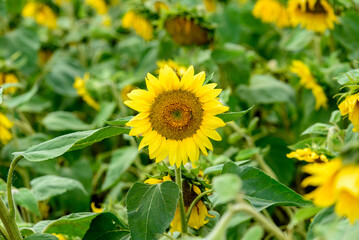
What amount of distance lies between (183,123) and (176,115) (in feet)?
0.05

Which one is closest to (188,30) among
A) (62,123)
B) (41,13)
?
(62,123)

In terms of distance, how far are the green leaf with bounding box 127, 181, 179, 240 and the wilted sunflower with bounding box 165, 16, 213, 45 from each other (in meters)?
0.64

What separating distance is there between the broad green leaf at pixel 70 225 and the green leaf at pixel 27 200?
0.20 ft

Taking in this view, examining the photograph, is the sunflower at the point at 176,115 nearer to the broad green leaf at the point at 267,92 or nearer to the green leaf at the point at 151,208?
the green leaf at the point at 151,208

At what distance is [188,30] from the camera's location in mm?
1274

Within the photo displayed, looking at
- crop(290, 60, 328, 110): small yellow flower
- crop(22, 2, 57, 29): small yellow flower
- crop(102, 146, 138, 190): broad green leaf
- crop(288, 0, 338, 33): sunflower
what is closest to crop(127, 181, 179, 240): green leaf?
crop(102, 146, 138, 190): broad green leaf

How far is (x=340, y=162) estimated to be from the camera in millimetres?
453

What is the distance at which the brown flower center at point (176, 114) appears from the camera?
733mm

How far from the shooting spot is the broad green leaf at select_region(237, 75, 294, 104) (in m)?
1.36

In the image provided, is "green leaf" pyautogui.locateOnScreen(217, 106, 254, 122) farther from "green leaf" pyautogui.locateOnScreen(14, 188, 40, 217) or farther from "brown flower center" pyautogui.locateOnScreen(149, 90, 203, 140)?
"green leaf" pyautogui.locateOnScreen(14, 188, 40, 217)

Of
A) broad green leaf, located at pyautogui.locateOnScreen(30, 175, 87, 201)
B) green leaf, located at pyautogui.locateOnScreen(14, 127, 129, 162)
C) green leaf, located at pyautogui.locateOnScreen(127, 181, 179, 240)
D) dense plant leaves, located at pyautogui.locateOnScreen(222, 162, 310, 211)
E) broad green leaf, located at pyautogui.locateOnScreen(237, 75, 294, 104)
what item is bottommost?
broad green leaf, located at pyautogui.locateOnScreen(30, 175, 87, 201)

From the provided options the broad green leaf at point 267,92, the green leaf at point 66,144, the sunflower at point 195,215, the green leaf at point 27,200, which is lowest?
the green leaf at point 27,200

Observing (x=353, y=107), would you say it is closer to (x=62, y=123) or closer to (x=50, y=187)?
(x=50, y=187)

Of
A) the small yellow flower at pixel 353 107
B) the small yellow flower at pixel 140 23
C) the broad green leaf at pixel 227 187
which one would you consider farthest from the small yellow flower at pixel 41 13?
the broad green leaf at pixel 227 187
